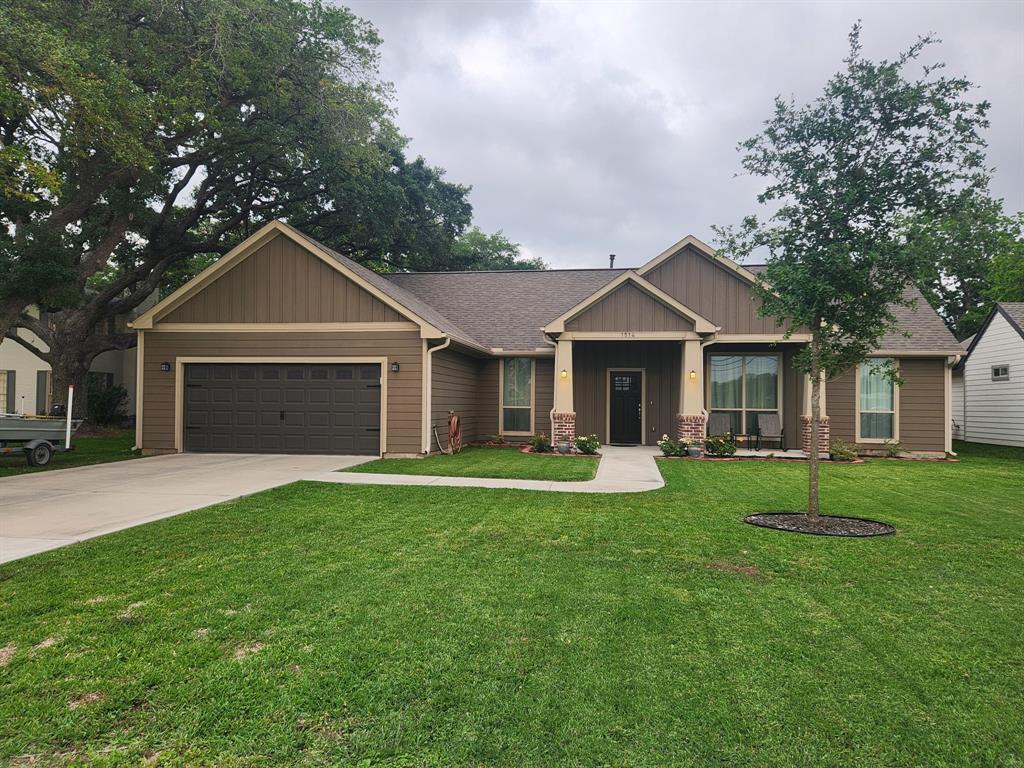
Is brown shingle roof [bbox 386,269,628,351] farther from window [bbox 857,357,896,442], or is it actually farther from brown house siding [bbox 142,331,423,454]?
window [bbox 857,357,896,442]

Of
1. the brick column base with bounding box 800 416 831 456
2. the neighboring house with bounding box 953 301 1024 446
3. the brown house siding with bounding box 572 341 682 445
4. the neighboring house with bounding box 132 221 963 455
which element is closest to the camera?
the neighboring house with bounding box 132 221 963 455

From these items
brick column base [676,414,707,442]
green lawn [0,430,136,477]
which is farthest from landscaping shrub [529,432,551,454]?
green lawn [0,430,136,477]

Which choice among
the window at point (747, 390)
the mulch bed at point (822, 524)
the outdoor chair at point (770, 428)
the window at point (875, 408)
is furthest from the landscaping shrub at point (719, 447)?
the mulch bed at point (822, 524)

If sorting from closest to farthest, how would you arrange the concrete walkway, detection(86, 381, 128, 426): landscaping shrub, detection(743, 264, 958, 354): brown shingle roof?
the concrete walkway, detection(743, 264, 958, 354): brown shingle roof, detection(86, 381, 128, 426): landscaping shrub

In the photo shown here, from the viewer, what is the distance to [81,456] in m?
12.6

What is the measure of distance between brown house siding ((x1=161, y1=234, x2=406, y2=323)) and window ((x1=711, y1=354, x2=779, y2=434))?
8847 millimetres

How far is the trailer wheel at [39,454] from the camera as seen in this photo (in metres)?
11.0

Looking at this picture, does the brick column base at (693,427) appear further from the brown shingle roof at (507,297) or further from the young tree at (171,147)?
the young tree at (171,147)

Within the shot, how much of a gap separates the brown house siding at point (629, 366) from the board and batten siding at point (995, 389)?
1022cm

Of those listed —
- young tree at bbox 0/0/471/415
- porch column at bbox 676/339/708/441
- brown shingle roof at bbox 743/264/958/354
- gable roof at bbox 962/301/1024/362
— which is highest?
young tree at bbox 0/0/471/415

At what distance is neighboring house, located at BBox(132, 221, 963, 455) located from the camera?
12.7m

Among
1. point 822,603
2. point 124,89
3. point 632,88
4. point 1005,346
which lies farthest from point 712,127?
point 822,603

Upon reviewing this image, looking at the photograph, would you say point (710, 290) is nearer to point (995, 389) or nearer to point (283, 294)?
point (283, 294)

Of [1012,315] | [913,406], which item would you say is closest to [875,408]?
[913,406]
